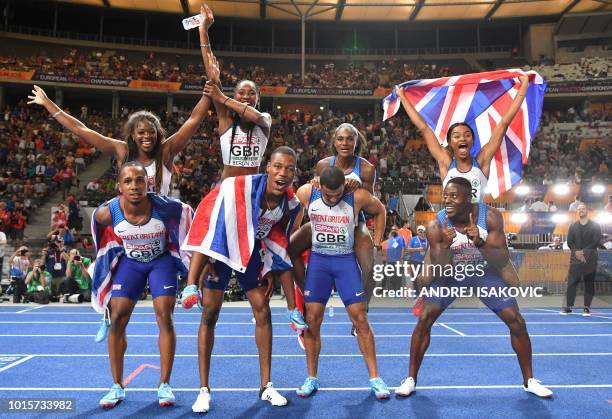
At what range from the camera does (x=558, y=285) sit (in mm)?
11445

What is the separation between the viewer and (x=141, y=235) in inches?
162

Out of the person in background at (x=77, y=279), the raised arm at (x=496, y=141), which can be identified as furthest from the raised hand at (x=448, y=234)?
the person in background at (x=77, y=279)

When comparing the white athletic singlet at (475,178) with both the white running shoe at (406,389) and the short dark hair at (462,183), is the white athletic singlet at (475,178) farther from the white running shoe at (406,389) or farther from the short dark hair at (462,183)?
the white running shoe at (406,389)

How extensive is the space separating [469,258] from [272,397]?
201 centimetres

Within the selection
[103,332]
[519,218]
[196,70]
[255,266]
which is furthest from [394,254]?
[196,70]

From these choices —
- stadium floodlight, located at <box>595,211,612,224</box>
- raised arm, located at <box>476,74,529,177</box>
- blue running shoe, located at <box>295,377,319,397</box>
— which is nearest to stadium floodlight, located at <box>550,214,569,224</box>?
stadium floodlight, located at <box>595,211,612,224</box>

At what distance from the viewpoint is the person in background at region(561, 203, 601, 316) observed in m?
9.55

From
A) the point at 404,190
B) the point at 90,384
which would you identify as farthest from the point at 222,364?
the point at 404,190

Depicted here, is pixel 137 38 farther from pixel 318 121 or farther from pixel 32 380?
pixel 32 380

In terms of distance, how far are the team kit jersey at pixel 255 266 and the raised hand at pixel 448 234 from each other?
138 cm

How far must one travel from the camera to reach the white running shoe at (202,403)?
3.82 metres

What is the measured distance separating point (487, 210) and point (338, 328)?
484 centimetres

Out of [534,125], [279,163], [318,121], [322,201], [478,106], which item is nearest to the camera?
[279,163]

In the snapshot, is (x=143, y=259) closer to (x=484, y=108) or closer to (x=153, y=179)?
(x=153, y=179)
